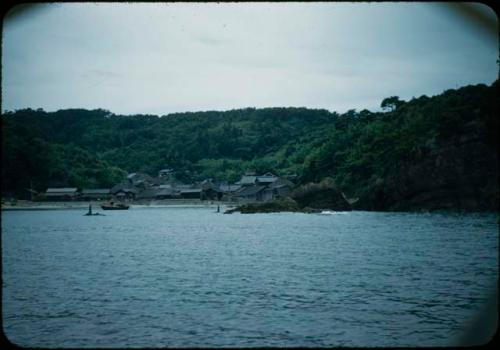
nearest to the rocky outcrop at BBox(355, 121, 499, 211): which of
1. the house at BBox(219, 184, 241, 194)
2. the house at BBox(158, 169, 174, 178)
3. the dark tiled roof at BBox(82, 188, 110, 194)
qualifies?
the house at BBox(219, 184, 241, 194)

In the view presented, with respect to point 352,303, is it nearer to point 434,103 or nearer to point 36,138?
point 434,103

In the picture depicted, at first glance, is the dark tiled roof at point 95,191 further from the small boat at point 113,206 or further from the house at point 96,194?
the small boat at point 113,206

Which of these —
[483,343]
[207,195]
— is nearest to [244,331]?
[483,343]

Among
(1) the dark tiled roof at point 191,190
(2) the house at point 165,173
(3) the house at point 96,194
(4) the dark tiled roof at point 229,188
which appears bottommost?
(3) the house at point 96,194

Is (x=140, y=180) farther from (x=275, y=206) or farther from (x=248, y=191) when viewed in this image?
(x=275, y=206)

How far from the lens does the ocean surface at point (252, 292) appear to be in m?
9.26

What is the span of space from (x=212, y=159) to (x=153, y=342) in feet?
327

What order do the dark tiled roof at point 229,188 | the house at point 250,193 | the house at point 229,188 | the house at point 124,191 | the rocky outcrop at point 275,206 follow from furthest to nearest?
the dark tiled roof at point 229,188 < the house at point 229,188 < the house at point 124,191 < the house at point 250,193 < the rocky outcrop at point 275,206

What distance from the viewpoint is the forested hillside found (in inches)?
1593

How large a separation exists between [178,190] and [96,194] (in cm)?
1467

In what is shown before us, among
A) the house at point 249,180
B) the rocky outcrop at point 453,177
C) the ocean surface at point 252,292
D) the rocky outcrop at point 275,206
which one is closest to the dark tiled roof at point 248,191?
the house at point 249,180

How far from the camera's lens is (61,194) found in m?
70.1

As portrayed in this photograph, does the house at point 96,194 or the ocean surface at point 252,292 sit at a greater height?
the house at point 96,194

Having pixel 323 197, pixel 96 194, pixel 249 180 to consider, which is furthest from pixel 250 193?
pixel 96 194
